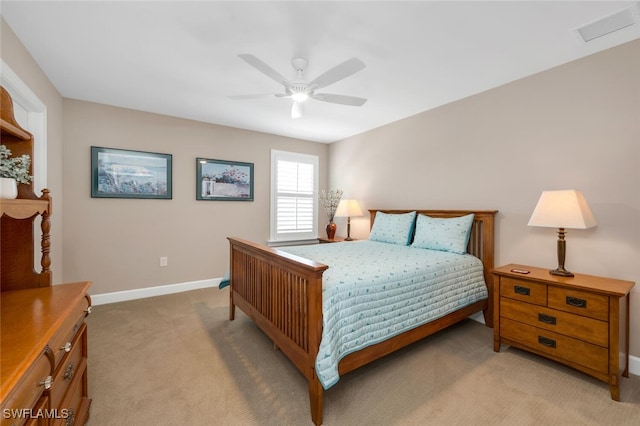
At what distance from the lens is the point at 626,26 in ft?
6.28

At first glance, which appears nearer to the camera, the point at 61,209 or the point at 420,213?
the point at 61,209

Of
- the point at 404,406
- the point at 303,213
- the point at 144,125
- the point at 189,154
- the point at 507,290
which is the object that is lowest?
the point at 404,406

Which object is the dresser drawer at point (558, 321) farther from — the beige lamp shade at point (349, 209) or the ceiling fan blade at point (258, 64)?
the ceiling fan blade at point (258, 64)

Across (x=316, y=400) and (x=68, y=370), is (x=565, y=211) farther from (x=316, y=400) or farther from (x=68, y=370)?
(x=68, y=370)

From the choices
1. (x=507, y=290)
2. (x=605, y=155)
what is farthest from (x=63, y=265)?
(x=605, y=155)

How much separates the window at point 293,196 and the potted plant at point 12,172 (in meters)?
3.23

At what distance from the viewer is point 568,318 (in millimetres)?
2008

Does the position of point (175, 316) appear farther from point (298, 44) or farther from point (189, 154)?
point (298, 44)

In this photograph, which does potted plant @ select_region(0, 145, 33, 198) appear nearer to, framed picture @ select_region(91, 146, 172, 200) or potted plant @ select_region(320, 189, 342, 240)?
framed picture @ select_region(91, 146, 172, 200)

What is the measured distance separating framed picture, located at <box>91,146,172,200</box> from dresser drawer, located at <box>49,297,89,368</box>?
2.36m

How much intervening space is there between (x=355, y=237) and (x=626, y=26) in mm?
3599

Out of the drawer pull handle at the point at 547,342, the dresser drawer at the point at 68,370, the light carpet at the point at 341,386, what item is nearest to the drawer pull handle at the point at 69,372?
the dresser drawer at the point at 68,370

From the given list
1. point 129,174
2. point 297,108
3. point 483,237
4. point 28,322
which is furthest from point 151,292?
point 483,237

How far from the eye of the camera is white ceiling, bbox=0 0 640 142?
5.77ft
